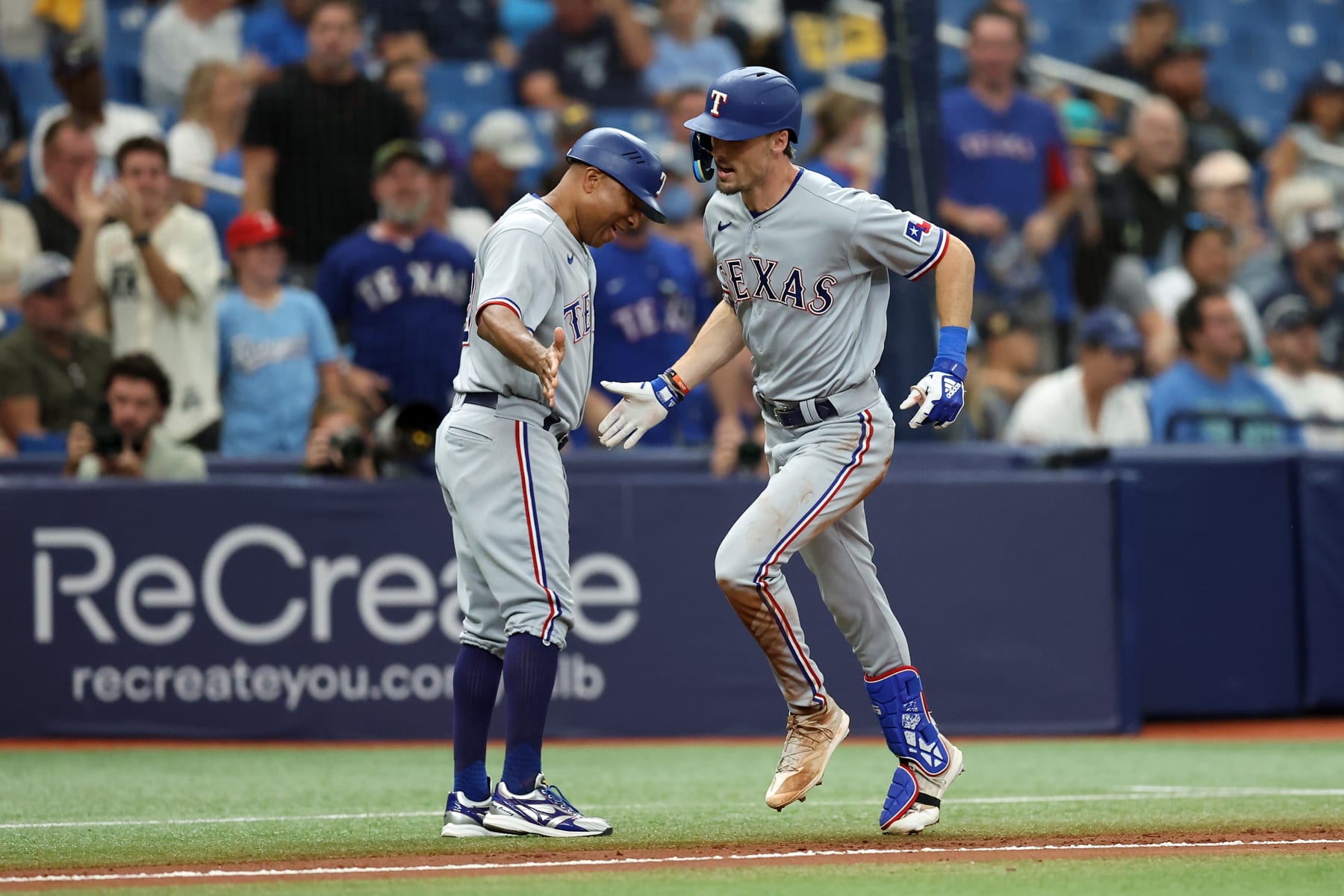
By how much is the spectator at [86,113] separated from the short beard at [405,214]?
1.68 m

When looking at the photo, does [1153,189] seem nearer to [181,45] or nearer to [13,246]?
[181,45]

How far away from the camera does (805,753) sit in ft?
17.7

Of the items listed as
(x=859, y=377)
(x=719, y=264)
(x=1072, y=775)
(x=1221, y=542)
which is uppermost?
(x=719, y=264)

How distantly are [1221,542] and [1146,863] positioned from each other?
15.9ft

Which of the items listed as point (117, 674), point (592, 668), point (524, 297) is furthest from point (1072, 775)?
point (117, 674)

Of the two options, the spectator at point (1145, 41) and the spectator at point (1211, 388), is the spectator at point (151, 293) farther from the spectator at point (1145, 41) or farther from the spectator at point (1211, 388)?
the spectator at point (1145, 41)

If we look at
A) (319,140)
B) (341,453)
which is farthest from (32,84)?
(341,453)

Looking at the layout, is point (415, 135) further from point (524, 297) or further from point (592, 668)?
point (524, 297)

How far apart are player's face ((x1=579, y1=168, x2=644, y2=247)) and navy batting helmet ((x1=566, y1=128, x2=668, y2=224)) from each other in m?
0.04

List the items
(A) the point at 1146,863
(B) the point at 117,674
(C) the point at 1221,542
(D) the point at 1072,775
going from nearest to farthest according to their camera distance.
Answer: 1. (A) the point at 1146,863
2. (D) the point at 1072,775
3. (B) the point at 117,674
4. (C) the point at 1221,542

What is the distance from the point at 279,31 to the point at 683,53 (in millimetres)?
2746

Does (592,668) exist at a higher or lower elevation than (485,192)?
lower

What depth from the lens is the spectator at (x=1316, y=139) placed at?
1374 cm

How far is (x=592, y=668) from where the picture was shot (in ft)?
28.3
